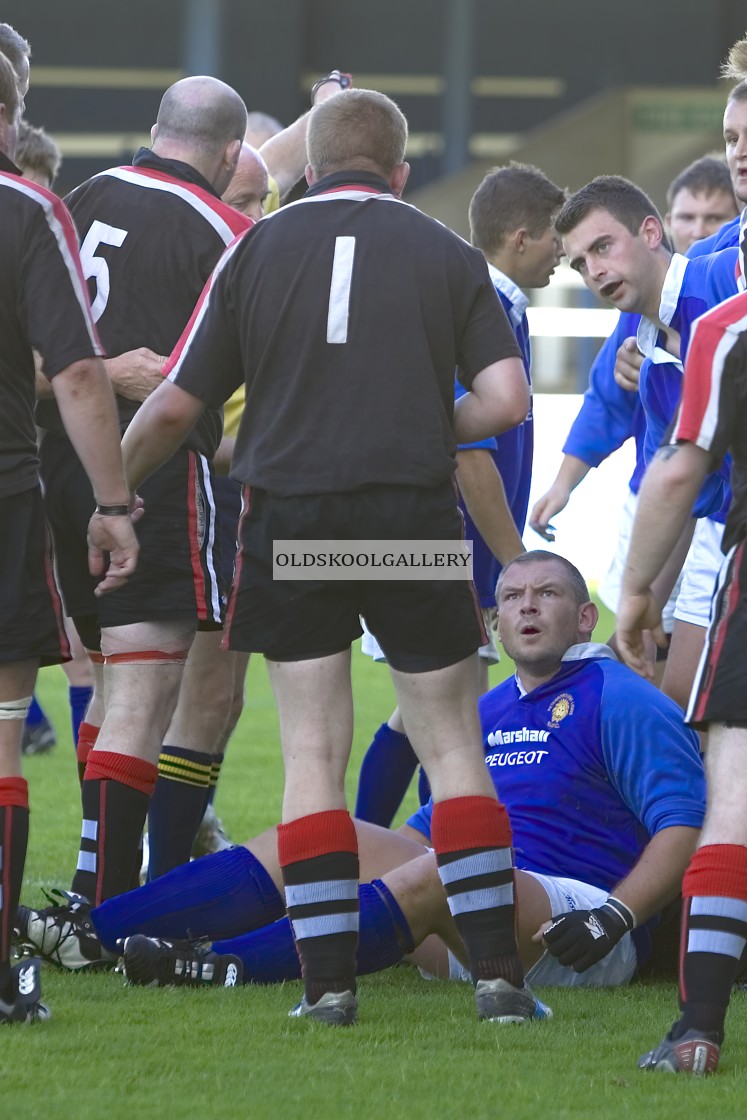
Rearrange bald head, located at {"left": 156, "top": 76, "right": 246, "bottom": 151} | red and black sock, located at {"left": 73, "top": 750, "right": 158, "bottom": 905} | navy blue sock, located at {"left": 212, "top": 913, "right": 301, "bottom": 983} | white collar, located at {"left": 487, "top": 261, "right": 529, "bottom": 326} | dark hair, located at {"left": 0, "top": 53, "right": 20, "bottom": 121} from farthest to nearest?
white collar, located at {"left": 487, "top": 261, "right": 529, "bottom": 326}
bald head, located at {"left": 156, "top": 76, "right": 246, "bottom": 151}
red and black sock, located at {"left": 73, "top": 750, "right": 158, "bottom": 905}
navy blue sock, located at {"left": 212, "top": 913, "right": 301, "bottom": 983}
dark hair, located at {"left": 0, "top": 53, "right": 20, "bottom": 121}

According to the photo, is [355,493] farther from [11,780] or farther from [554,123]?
[554,123]

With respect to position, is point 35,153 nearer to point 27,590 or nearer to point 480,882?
point 27,590

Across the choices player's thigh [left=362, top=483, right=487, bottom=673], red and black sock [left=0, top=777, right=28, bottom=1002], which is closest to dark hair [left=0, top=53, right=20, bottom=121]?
player's thigh [left=362, top=483, right=487, bottom=673]

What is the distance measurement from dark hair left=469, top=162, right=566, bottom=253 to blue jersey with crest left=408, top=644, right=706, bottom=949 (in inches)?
60.9

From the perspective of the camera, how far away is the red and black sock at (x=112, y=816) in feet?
13.3

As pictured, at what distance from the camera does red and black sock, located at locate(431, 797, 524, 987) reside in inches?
134

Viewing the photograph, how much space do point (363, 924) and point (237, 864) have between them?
0.37m

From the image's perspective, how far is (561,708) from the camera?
4.08 meters

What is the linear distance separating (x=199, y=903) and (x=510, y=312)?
1.95 m

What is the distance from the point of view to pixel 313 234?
3.45 metres

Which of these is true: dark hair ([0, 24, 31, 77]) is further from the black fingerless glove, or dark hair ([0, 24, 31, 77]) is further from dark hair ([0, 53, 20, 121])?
the black fingerless glove

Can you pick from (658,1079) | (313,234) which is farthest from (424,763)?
(313,234)

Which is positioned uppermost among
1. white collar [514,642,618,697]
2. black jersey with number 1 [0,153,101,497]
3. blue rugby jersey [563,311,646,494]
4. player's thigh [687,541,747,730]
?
black jersey with number 1 [0,153,101,497]

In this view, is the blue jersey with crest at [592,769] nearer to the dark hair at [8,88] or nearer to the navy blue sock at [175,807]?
the navy blue sock at [175,807]
